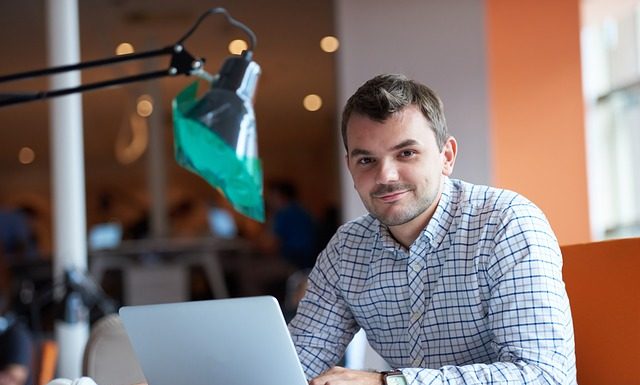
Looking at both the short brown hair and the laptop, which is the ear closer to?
the short brown hair

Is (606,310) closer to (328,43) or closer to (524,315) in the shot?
(524,315)

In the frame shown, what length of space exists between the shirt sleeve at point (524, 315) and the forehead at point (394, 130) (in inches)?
9.5

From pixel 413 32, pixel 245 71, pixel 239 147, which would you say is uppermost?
pixel 413 32

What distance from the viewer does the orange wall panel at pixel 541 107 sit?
5.63 m

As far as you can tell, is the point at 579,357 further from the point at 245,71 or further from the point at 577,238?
the point at 577,238

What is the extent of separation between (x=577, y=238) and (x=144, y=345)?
4233 mm

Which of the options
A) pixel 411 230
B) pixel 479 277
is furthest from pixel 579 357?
pixel 411 230

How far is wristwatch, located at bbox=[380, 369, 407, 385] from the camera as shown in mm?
1731

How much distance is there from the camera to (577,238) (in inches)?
221

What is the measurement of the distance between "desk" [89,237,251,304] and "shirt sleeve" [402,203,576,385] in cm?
748

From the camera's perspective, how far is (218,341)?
1.66 metres

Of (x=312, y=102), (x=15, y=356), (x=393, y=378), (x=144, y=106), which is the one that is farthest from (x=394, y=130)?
(x=312, y=102)

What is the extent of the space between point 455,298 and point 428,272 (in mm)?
97

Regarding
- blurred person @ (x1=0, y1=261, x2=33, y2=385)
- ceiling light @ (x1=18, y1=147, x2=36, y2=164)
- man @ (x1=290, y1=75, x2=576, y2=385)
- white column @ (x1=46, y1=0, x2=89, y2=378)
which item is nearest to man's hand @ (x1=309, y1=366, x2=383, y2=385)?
man @ (x1=290, y1=75, x2=576, y2=385)
